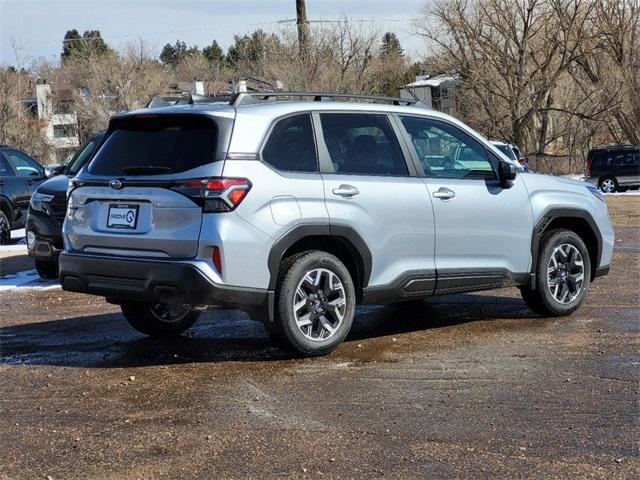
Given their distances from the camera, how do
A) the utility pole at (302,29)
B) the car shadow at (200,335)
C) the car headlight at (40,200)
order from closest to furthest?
the car shadow at (200,335)
the car headlight at (40,200)
the utility pole at (302,29)

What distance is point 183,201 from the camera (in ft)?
20.2

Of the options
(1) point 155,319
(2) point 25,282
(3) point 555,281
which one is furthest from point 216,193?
(2) point 25,282

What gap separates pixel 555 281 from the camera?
8.13m

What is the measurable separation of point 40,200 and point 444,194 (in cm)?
553

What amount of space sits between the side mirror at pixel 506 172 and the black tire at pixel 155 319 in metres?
2.74

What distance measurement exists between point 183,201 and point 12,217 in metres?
10.3

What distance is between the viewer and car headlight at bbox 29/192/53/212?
10.8m

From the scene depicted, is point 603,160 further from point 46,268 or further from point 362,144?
point 362,144

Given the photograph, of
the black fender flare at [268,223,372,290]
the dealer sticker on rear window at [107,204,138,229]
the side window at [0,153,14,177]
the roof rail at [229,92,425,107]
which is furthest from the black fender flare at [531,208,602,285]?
the side window at [0,153,14,177]

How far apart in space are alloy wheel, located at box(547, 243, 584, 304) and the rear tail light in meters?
3.19

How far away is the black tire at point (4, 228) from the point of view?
1556cm

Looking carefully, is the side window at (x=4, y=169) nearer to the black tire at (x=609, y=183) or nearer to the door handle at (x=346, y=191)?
the door handle at (x=346, y=191)

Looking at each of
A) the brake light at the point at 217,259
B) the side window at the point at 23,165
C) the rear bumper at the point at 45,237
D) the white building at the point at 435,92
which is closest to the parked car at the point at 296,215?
the brake light at the point at 217,259

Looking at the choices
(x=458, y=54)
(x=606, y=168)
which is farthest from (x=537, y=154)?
(x=606, y=168)
